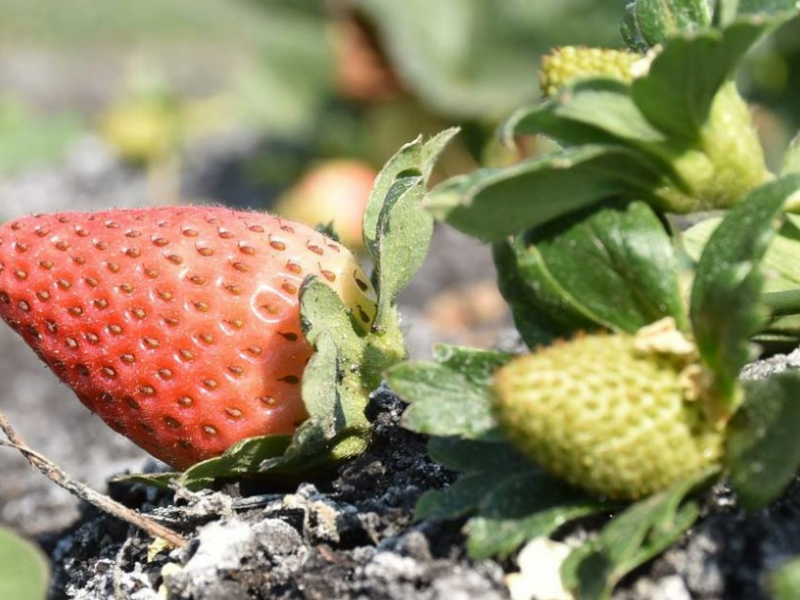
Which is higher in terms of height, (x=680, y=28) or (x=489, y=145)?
(x=489, y=145)

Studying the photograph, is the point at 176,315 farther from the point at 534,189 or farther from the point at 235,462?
the point at 534,189

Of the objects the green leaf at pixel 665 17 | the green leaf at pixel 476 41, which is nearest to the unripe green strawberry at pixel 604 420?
the green leaf at pixel 665 17

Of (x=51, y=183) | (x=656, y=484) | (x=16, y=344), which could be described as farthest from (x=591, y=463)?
(x=51, y=183)

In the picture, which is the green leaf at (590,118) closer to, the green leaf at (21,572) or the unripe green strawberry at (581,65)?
the unripe green strawberry at (581,65)

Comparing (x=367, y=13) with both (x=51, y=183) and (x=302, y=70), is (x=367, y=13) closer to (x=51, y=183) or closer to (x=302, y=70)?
(x=302, y=70)

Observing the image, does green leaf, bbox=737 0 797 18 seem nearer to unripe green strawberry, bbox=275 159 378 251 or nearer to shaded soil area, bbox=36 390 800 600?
shaded soil area, bbox=36 390 800 600

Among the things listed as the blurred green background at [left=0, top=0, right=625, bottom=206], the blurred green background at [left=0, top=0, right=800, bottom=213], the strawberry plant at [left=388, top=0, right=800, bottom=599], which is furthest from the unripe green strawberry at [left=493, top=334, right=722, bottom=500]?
the blurred green background at [left=0, top=0, right=625, bottom=206]

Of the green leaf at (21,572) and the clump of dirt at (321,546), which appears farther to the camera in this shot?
the green leaf at (21,572)
